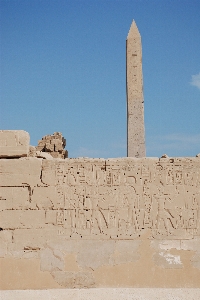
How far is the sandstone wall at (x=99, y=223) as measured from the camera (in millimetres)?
5297

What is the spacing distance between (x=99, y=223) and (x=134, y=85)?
1360 cm

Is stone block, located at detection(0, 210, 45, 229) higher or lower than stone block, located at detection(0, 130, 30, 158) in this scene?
lower

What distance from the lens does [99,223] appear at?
17.8 feet

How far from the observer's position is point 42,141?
13.0 meters

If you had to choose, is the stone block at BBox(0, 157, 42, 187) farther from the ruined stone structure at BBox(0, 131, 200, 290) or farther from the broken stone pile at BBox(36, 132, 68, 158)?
the broken stone pile at BBox(36, 132, 68, 158)

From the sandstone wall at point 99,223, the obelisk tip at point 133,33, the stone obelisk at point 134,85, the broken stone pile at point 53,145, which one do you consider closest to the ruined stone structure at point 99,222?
the sandstone wall at point 99,223

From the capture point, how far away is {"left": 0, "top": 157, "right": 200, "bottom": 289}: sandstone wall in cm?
530

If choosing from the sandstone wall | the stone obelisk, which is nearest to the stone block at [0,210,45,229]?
the sandstone wall

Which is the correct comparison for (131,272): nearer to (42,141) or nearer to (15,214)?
(15,214)

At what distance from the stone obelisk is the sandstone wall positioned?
12.3 m

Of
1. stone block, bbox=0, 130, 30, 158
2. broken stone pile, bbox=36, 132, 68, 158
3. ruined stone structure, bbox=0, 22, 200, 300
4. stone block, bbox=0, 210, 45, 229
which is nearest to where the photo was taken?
ruined stone structure, bbox=0, 22, 200, 300

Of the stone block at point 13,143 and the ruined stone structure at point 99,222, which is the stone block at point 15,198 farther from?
the stone block at point 13,143

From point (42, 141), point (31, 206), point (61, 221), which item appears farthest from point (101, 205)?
point (42, 141)

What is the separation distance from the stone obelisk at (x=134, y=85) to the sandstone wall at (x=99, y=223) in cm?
1226
